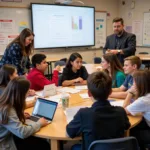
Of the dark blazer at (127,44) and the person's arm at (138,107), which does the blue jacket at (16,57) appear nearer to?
the dark blazer at (127,44)

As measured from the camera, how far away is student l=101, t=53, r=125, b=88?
2.69 m

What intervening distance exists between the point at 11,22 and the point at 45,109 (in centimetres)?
398

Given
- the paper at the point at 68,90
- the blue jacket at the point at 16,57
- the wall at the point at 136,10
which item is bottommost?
the paper at the point at 68,90

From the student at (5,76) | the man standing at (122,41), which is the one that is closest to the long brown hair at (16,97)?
the student at (5,76)

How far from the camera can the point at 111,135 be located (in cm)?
136

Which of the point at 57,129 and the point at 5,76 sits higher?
the point at 5,76

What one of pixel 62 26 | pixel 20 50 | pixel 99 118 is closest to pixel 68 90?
pixel 20 50

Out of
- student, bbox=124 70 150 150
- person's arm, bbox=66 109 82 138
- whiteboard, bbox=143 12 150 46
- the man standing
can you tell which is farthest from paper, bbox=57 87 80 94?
whiteboard, bbox=143 12 150 46

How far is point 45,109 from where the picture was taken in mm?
1779

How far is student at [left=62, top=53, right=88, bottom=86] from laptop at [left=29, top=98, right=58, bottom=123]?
1.14 meters

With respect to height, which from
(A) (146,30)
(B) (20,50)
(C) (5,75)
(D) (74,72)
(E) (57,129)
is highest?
(A) (146,30)

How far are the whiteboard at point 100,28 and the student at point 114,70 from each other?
163 inches

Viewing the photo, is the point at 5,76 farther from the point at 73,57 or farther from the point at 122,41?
the point at 122,41

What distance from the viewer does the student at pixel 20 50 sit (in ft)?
10.1
